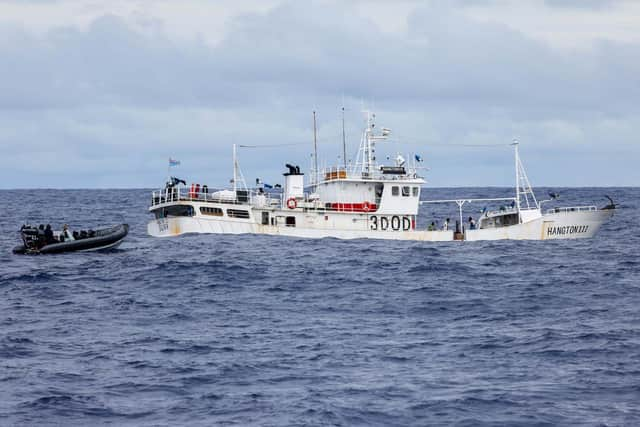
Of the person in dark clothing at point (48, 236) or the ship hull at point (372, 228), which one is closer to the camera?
the person in dark clothing at point (48, 236)

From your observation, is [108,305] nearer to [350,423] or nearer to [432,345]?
[432,345]

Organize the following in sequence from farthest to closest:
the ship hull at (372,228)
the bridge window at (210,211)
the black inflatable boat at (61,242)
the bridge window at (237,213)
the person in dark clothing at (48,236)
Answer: the bridge window at (210,211), the bridge window at (237,213), the ship hull at (372,228), the person in dark clothing at (48,236), the black inflatable boat at (61,242)

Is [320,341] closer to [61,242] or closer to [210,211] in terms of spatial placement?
[61,242]

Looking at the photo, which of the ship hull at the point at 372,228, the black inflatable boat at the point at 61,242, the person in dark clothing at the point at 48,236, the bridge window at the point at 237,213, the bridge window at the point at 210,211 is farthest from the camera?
the bridge window at the point at 210,211

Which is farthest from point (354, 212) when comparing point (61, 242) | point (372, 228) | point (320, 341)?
point (320, 341)

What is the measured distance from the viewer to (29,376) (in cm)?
2392

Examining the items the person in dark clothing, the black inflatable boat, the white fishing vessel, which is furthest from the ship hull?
the person in dark clothing

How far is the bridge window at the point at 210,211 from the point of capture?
6209 centimetres

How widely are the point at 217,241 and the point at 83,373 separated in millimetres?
34454

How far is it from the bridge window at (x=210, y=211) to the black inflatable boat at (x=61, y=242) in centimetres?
951

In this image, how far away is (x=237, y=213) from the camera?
6188 cm

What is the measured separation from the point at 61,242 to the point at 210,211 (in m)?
12.7

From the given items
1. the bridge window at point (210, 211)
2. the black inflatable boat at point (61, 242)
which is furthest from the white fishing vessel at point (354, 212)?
the black inflatable boat at point (61, 242)

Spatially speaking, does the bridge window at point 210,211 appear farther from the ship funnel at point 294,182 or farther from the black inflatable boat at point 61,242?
the black inflatable boat at point 61,242
